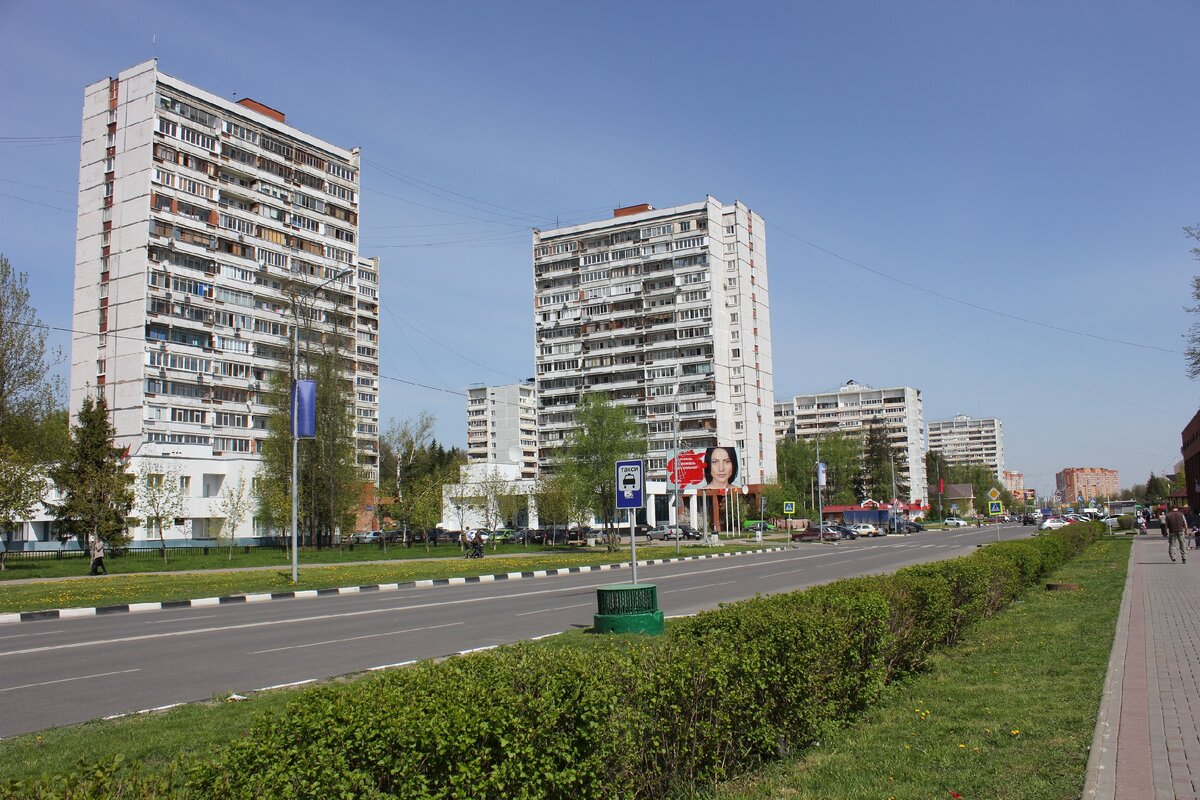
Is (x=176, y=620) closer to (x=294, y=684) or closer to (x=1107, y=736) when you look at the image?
(x=294, y=684)

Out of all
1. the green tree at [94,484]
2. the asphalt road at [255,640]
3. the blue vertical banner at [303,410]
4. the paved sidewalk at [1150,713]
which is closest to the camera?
the paved sidewalk at [1150,713]

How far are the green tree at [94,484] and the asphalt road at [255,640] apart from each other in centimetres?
1855

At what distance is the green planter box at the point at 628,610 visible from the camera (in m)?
12.3

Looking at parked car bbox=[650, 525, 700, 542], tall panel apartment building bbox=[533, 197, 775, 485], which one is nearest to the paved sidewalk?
parked car bbox=[650, 525, 700, 542]

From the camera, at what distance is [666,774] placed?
4.90 meters

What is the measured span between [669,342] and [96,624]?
7935 cm

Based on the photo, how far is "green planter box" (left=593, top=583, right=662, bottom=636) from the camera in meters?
12.3

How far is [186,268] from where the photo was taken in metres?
67.9

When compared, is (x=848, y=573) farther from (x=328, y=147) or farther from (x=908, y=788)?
(x=328, y=147)

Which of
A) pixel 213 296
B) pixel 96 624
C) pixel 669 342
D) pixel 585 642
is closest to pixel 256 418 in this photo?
pixel 213 296

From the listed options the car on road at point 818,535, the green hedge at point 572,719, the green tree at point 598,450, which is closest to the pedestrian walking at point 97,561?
the green tree at point 598,450

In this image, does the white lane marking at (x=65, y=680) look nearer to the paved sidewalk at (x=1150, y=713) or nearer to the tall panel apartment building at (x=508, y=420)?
the paved sidewalk at (x=1150, y=713)

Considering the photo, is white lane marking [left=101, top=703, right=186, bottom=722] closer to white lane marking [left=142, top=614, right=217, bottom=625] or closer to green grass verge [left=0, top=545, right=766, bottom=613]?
white lane marking [left=142, top=614, right=217, bottom=625]

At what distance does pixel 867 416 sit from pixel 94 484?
16354cm
